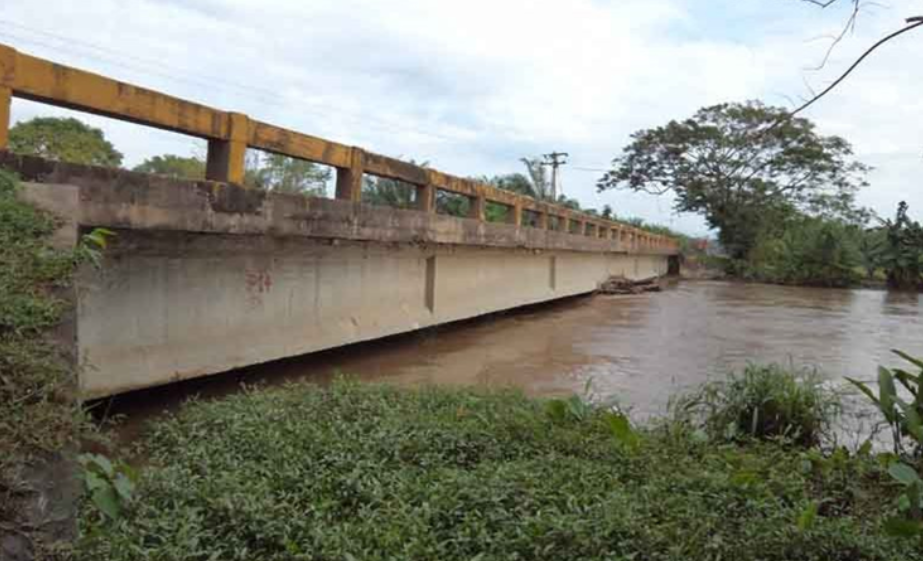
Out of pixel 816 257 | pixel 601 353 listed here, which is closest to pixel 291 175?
pixel 601 353

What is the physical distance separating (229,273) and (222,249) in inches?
8.1

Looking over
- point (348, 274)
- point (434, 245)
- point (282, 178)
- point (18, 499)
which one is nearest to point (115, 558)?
point (18, 499)

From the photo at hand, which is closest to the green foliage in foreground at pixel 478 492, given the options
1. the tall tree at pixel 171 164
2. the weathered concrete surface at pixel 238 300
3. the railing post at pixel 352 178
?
the weathered concrete surface at pixel 238 300

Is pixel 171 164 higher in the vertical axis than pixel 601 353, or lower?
higher

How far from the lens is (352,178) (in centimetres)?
671

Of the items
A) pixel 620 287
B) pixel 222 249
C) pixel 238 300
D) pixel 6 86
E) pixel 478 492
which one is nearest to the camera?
pixel 478 492

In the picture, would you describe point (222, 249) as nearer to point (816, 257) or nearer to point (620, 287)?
point (620, 287)

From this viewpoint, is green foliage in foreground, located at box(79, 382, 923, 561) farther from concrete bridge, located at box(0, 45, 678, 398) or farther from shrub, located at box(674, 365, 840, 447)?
concrete bridge, located at box(0, 45, 678, 398)

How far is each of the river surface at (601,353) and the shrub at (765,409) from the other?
686mm

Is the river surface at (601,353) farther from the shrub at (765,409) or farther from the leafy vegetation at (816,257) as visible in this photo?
the leafy vegetation at (816,257)

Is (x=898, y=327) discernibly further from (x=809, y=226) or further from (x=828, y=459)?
(x=809, y=226)

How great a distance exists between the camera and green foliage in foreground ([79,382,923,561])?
2.52 m

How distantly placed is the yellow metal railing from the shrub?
363 cm

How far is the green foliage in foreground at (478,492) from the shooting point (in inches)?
99.3
